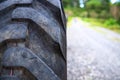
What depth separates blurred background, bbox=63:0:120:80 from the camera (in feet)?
11.4

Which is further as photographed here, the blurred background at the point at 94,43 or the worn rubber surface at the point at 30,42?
the blurred background at the point at 94,43

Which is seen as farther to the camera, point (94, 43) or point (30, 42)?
point (94, 43)

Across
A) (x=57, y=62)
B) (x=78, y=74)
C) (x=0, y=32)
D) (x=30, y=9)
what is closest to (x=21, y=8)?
(x=30, y=9)

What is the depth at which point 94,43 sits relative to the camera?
804cm

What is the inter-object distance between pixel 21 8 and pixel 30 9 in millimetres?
37

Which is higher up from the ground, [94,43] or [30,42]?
[30,42]

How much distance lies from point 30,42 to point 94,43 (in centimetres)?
726

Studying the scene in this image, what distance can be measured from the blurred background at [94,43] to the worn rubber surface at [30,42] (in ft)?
6.43

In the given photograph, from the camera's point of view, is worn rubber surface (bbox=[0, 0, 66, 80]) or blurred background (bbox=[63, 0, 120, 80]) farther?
blurred background (bbox=[63, 0, 120, 80])

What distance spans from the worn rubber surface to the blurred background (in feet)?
6.43

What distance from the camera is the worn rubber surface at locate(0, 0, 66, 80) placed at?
31.6 inches

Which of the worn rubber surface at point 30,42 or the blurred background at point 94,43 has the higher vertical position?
the worn rubber surface at point 30,42

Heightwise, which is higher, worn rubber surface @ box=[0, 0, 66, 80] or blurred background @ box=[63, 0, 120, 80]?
worn rubber surface @ box=[0, 0, 66, 80]

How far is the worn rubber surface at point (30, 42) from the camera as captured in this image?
2.63ft
